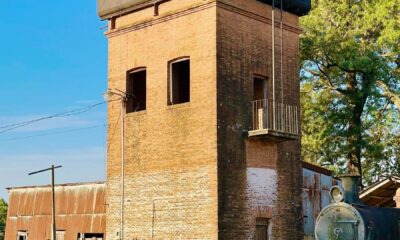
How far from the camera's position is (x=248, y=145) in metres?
20.1

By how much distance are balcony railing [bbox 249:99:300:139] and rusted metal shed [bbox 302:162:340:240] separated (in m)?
2.27

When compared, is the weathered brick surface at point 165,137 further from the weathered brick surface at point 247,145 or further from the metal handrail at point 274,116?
the metal handrail at point 274,116

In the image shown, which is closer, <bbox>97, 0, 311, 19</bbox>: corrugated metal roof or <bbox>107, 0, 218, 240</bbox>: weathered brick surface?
<bbox>107, 0, 218, 240</bbox>: weathered brick surface

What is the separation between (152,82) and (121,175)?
10.3ft

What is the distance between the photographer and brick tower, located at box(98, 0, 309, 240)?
19547 mm

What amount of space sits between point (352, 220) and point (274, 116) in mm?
6036

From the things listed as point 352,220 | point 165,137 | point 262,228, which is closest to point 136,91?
point 165,137

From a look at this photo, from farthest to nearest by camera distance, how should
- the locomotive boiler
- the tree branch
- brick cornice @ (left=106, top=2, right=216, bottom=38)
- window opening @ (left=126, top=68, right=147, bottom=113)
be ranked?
the tree branch → window opening @ (left=126, top=68, right=147, bottom=113) → brick cornice @ (left=106, top=2, right=216, bottom=38) → the locomotive boiler

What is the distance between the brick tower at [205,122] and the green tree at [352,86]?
220 inches

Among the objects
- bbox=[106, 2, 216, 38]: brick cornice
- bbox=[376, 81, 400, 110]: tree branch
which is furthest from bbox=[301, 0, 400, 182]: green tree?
bbox=[106, 2, 216, 38]: brick cornice

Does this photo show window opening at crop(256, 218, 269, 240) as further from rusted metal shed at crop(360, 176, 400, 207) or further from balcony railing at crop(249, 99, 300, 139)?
rusted metal shed at crop(360, 176, 400, 207)

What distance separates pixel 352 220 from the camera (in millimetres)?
14891

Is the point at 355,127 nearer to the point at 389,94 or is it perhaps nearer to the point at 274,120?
the point at 389,94

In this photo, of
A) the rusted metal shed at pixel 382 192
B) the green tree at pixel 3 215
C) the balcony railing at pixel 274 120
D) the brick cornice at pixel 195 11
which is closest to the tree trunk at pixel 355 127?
the rusted metal shed at pixel 382 192
